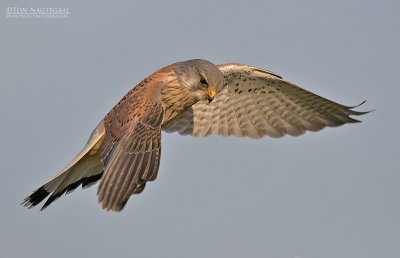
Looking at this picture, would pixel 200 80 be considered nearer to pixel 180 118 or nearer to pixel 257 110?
pixel 180 118

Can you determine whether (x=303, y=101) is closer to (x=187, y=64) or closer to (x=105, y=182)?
(x=187, y=64)

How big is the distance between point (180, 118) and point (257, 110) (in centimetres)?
112

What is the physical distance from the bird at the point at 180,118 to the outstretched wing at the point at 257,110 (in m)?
0.01

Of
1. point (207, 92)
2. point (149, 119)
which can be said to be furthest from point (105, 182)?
point (207, 92)

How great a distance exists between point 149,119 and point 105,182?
113 cm

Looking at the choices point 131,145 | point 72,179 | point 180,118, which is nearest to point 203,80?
point 180,118

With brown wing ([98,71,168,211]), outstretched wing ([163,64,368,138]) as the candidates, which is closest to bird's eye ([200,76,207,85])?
brown wing ([98,71,168,211])

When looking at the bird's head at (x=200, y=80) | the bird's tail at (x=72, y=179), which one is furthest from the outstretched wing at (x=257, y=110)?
the bird's tail at (x=72, y=179)

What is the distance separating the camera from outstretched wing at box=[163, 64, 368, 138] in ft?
35.1

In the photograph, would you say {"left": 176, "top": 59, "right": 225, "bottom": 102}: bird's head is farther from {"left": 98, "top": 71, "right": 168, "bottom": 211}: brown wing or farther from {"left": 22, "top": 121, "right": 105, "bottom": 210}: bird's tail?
{"left": 22, "top": 121, "right": 105, "bottom": 210}: bird's tail

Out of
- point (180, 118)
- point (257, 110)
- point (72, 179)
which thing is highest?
point (257, 110)

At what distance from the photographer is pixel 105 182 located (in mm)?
7309

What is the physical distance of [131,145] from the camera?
7867 millimetres

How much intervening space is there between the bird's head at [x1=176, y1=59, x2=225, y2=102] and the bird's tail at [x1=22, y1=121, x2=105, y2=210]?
1133 millimetres
